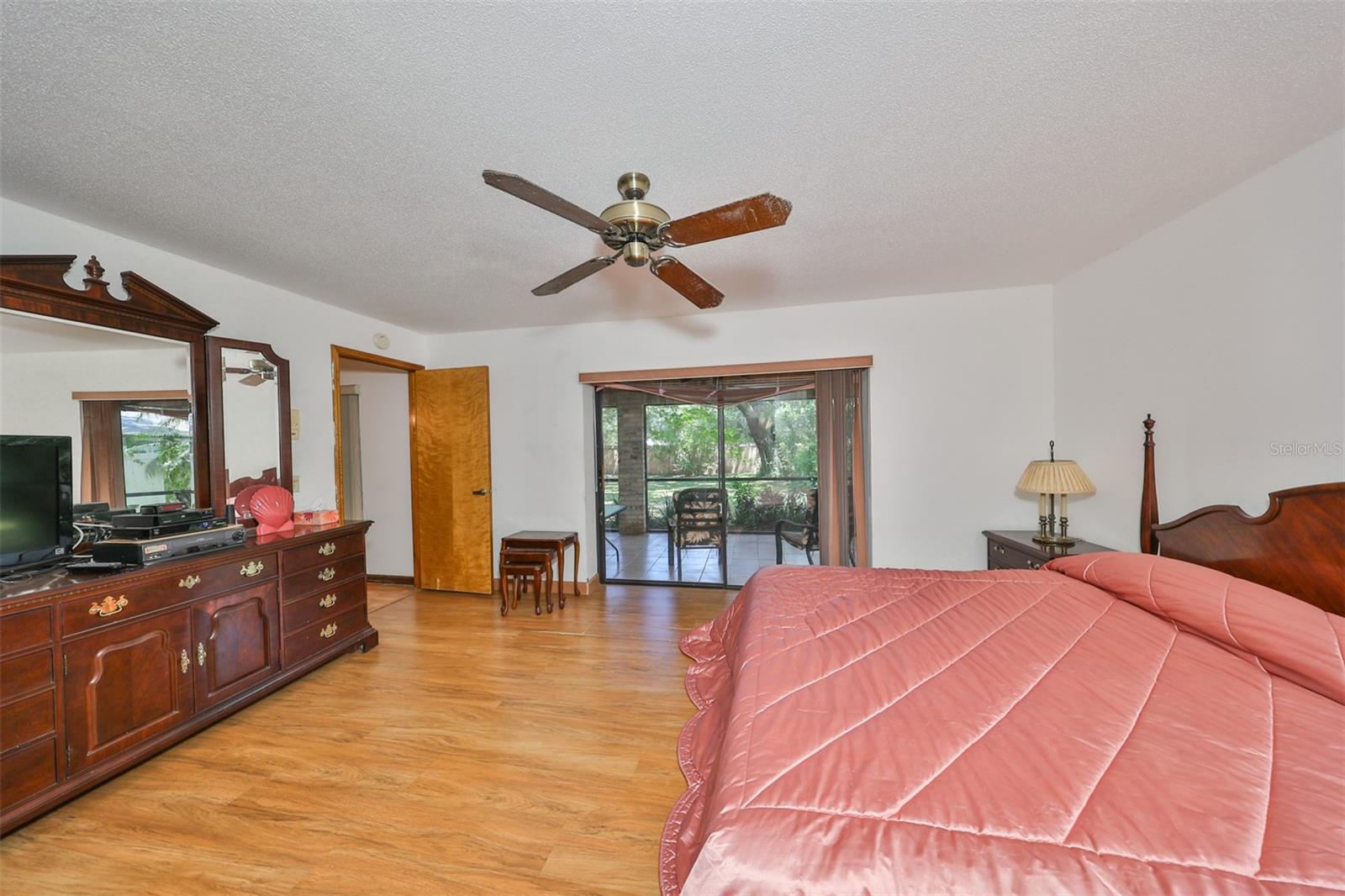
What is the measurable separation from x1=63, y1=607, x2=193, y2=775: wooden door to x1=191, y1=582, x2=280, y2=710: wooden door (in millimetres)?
54

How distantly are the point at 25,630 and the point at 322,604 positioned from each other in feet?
4.10

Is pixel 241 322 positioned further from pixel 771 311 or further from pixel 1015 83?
pixel 1015 83

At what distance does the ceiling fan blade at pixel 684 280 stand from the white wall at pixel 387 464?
3726 mm

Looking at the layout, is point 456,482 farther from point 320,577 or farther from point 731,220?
point 731,220

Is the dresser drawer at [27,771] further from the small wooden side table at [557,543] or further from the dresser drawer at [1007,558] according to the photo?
the dresser drawer at [1007,558]

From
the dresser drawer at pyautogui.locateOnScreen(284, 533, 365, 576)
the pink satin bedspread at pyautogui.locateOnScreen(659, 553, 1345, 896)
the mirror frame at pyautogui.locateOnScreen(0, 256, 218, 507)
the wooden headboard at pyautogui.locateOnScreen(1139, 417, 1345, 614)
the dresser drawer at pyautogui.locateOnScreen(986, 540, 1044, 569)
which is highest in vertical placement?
the mirror frame at pyautogui.locateOnScreen(0, 256, 218, 507)

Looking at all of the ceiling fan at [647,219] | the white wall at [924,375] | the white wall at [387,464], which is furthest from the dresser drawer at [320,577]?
the ceiling fan at [647,219]

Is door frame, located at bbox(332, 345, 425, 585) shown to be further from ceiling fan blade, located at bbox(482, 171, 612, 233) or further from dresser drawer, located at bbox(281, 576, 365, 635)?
ceiling fan blade, located at bbox(482, 171, 612, 233)

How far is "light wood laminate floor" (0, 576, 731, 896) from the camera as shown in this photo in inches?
59.1

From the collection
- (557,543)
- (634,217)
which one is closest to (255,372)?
(557,543)

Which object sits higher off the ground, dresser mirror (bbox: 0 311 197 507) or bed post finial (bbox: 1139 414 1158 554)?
dresser mirror (bbox: 0 311 197 507)

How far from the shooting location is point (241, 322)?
116 inches

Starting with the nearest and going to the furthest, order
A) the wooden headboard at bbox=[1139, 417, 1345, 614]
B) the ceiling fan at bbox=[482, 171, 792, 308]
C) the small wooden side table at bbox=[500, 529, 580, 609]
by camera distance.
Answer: the ceiling fan at bbox=[482, 171, 792, 308] < the wooden headboard at bbox=[1139, 417, 1345, 614] < the small wooden side table at bbox=[500, 529, 580, 609]

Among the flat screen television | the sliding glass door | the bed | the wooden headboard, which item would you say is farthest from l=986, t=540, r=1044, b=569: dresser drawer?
the flat screen television
